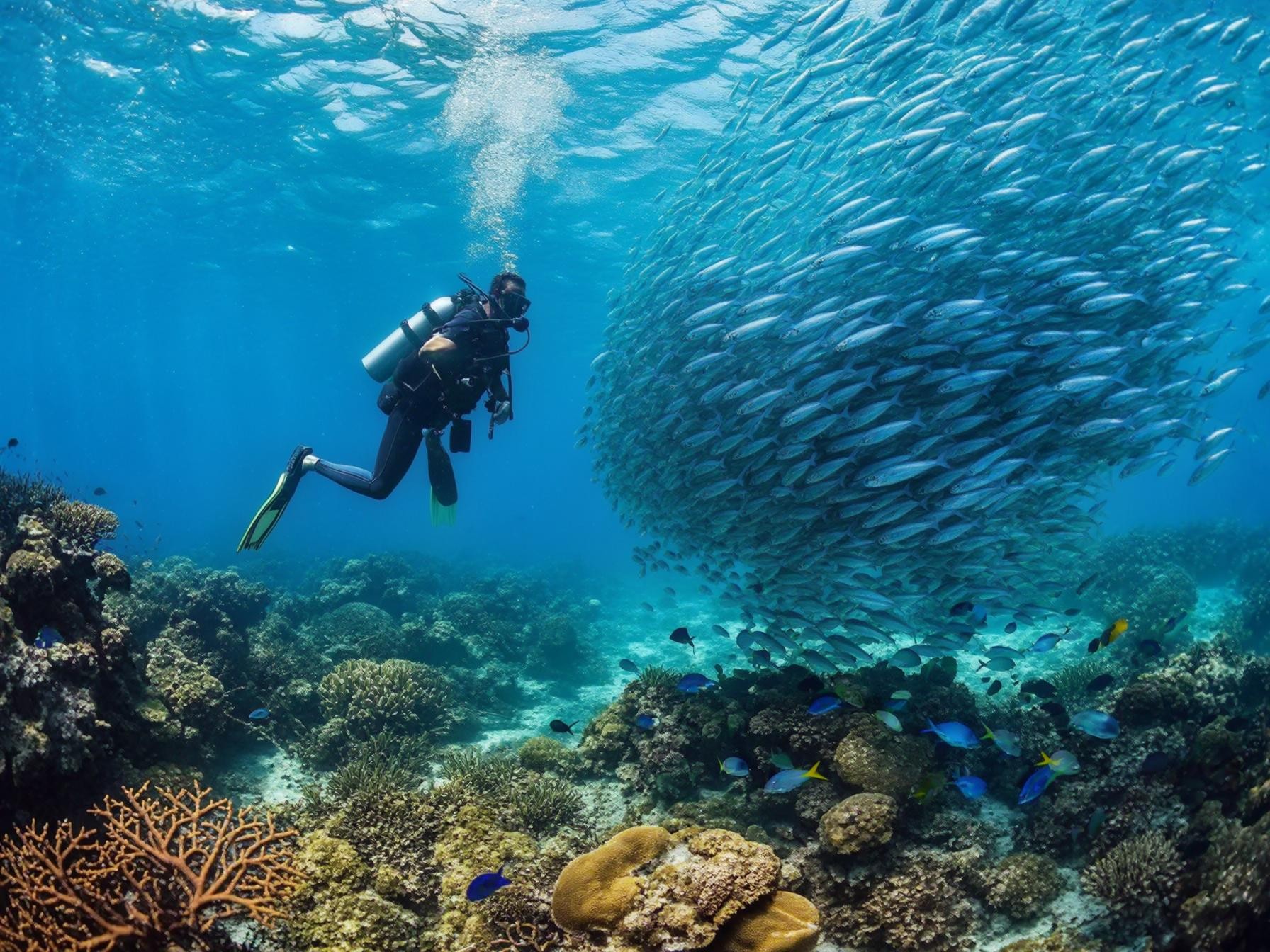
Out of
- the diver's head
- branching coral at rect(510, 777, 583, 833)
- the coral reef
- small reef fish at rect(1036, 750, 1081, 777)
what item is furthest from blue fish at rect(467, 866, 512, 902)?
the diver's head

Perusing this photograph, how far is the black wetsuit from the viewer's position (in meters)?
7.65

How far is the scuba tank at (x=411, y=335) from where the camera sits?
28.2 ft

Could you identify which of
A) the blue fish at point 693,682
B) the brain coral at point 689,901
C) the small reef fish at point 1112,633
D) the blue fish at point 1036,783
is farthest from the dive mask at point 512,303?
the small reef fish at point 1112,633

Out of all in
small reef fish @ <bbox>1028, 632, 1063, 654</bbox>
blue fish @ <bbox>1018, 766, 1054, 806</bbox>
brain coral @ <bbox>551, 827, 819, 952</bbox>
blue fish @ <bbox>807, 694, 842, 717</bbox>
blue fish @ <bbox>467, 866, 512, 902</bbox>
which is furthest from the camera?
small reef fish @ <bbox>1028, 632, 1063, 654</bbox>

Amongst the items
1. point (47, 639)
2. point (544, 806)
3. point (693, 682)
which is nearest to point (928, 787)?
point (693, 682)

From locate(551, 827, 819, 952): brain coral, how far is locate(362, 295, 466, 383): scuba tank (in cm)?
660

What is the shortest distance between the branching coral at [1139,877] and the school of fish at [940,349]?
11.1ft

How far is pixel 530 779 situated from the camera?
7.29 metres

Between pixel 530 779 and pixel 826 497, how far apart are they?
5141mm

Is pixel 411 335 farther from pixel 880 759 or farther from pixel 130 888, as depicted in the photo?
pixel 880 759

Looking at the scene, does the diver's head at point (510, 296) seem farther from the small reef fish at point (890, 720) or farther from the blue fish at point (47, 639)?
the small reef fish at point (890, 720)

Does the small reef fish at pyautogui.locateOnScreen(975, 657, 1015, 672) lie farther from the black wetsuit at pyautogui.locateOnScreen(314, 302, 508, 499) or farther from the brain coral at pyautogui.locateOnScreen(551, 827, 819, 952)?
the black wetsuit at pyautogui.locateOnScreen(314, 302, 508, 499)

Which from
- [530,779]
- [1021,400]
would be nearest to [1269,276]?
[1021,400]

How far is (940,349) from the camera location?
7.96m
